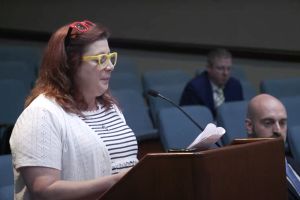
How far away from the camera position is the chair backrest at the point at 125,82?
4891mm

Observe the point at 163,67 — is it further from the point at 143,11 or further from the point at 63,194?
the point at 63,194

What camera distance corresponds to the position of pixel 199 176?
1499mm

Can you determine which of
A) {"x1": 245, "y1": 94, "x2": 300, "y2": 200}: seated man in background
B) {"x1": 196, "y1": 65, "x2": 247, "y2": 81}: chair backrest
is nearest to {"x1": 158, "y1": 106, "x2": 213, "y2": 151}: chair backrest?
{"x1": 245, "y1": 94, "x2": 300, "y2": 200}: seated man in background

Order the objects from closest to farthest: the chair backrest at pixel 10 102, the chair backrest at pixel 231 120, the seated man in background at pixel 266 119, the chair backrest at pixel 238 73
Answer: the seated man in background at pixel 266 119
the chair backrest at pixel 231 120
the chair backrest at pixel 10 102
the chair backrest at pixel 238 73

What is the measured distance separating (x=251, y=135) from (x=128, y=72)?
2.71 meters

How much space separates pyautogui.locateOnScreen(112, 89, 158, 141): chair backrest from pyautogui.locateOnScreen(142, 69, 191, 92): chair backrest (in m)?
0.55

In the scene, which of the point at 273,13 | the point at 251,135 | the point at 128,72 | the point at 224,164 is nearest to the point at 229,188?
the point at 224,164

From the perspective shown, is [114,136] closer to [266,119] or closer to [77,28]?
[77,28]

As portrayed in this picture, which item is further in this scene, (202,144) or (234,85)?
(234,85)

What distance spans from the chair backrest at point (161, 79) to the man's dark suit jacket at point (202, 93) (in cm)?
45

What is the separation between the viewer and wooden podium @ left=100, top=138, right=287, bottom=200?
1.51 m

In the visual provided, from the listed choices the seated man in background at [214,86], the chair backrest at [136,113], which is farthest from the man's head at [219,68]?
the chair backrest at [136,113]

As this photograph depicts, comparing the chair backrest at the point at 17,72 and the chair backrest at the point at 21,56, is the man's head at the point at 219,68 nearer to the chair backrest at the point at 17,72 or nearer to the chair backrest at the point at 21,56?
the chair backrest at the point at 17,72

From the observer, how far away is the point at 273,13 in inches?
229
